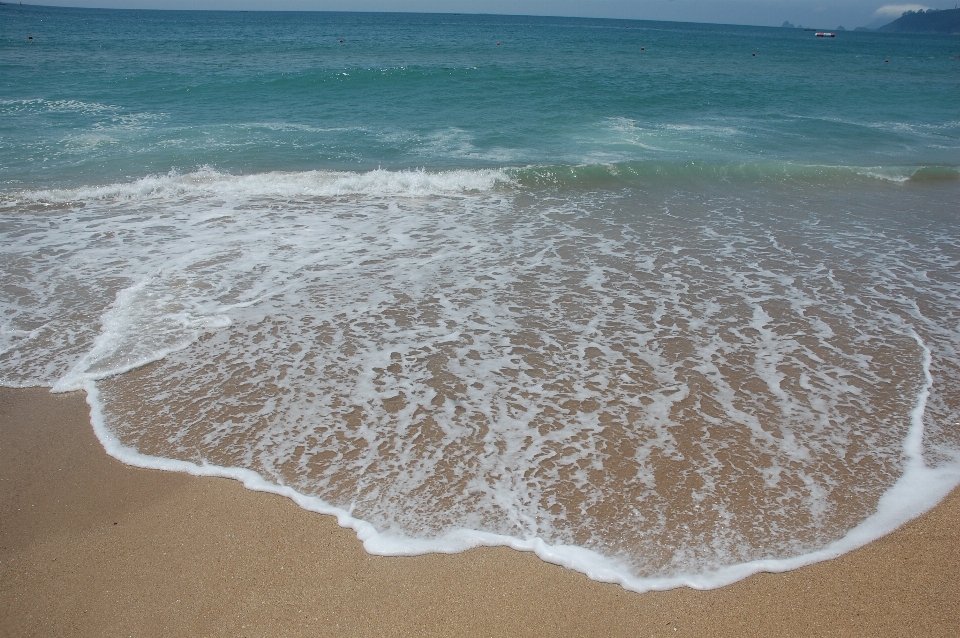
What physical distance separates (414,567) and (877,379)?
4.13m

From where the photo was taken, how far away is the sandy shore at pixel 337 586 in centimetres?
283

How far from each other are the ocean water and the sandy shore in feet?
0.44

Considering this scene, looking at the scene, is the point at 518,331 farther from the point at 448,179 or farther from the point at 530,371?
the point at 448,179

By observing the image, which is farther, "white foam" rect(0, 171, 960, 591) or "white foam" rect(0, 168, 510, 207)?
"white foam" rect(0, 168, 510, 207)

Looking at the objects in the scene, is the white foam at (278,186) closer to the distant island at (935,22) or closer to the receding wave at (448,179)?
the receding wave at (448,179)

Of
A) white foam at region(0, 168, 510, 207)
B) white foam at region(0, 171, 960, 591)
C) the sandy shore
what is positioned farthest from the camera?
white foam at region(0, 168, 510, 207)

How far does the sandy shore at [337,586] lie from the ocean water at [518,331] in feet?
0.44

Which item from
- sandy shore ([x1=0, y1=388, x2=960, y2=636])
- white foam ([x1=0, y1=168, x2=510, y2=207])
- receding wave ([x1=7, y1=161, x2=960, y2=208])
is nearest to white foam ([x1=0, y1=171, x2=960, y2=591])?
sandy shore ([x1=0, y1=388, x2=960, y2=636])

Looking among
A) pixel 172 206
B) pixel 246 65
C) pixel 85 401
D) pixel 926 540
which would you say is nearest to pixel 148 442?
pixel 85 401

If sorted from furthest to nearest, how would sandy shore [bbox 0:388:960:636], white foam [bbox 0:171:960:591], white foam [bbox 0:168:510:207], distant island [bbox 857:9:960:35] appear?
distant island [bbox 857:9:960:35] → white foam [bbox 0:168:510:207] → white foam [bbox 0:171:960:591] → sandy shore [bbox 0:388:960:636]

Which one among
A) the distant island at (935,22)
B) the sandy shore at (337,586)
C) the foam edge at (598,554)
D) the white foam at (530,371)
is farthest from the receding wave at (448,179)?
the distant island at (935,22)

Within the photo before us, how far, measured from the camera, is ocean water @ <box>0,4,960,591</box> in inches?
140

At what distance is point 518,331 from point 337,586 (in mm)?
3091

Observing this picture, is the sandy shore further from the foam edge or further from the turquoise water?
the turquoise water
